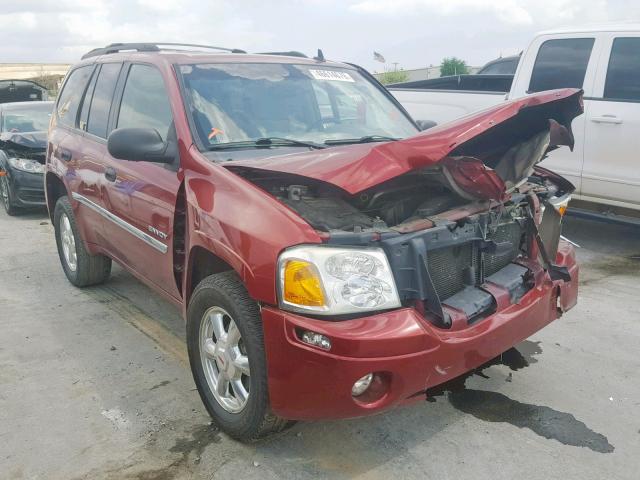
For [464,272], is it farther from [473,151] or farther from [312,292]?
[312,292]

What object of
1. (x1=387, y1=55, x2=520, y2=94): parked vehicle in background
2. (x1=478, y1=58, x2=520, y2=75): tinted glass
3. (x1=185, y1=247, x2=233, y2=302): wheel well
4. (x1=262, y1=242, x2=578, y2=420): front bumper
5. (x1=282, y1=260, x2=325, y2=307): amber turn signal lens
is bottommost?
(x1=262, y1=242, x2=578, y2=420): front bumper

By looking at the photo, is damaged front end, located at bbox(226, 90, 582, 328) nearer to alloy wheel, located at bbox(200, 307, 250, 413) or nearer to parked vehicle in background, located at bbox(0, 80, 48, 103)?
alloy wheel, located at bbox(200, 307, 250, 413)

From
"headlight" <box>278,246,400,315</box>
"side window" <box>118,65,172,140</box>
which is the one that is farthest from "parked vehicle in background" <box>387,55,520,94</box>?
"headlight" <box>278,246,400,315</box>

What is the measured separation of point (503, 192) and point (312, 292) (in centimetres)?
110

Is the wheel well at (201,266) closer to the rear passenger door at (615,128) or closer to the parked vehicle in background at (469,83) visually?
the rear passenger door at (615,128)

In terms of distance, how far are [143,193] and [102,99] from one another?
130cm

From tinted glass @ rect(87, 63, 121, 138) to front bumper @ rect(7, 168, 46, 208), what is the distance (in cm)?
433

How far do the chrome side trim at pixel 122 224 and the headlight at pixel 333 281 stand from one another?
1.24 meters

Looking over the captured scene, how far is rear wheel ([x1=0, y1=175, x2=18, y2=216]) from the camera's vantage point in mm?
8516

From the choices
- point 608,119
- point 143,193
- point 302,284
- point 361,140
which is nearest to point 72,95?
point 143,193

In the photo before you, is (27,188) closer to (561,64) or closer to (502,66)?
(561,64)

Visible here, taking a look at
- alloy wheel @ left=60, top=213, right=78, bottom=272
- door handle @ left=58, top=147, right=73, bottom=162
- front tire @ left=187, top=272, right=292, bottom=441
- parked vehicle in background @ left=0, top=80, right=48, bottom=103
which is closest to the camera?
front tire @ left=187, top=272, right=292, bottom=441

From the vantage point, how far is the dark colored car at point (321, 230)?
2.40 m

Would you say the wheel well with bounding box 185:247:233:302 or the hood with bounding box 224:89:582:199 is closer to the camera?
the hood with bounding box 224:89:582:199
